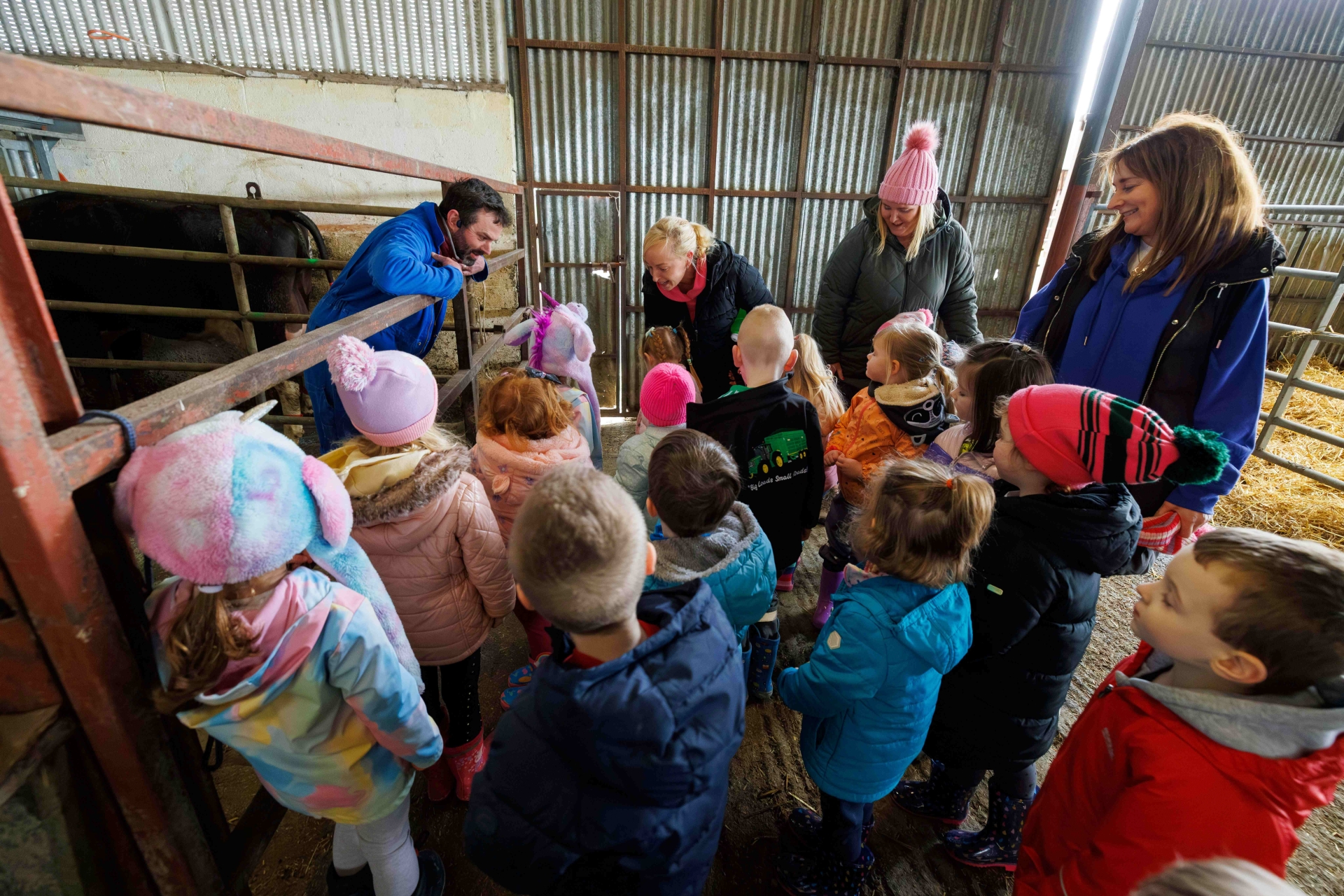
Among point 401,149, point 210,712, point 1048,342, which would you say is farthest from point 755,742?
point 401,149

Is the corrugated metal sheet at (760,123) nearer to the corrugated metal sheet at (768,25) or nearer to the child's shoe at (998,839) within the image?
the corrugated metal sheet at (768,25)

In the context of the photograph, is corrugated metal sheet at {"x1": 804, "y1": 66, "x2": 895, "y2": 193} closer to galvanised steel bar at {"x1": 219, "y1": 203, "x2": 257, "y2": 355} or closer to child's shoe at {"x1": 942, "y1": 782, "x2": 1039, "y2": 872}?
galvanised steel bar at {"x1": 219, "y1": 203, "x2": 257, "y2": 355}

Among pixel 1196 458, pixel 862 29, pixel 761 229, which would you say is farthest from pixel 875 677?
pixel 862 29

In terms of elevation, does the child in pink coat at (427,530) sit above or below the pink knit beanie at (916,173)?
below

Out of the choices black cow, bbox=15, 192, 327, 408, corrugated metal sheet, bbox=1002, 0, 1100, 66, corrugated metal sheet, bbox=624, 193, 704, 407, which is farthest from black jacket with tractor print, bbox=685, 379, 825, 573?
corrugated metal sheet, bbox=1002, 0, 1100, 66

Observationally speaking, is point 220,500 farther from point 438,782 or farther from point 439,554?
point 438,782

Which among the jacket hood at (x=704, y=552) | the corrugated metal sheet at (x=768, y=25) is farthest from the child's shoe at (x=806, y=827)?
the corrugated metal sheet at (x=768, y=25)

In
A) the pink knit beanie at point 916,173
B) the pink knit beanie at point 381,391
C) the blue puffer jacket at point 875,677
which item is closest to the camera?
the blue puffer jacket at point 875,677

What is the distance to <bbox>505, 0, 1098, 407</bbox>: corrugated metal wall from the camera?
192 inches

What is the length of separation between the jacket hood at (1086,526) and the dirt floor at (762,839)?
98 centimetres

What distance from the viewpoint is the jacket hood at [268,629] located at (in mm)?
995

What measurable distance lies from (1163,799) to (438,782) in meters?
1.80

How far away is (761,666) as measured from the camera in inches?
85.0

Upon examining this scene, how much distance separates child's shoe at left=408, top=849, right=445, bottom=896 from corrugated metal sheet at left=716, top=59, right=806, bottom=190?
5352mm
